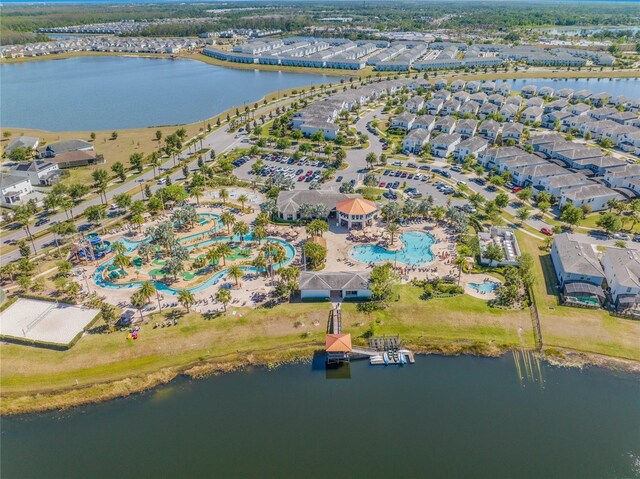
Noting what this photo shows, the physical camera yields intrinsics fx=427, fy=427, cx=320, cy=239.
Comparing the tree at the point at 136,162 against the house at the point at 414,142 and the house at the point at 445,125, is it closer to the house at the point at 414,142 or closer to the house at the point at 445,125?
the house at the point at 414,142

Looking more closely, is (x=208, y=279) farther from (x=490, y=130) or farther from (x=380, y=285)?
(x=490, y=130)

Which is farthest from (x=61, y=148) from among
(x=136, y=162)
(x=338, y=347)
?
(x=338, y=347)

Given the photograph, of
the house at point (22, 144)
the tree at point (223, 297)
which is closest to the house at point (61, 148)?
the house at point (22, 144)

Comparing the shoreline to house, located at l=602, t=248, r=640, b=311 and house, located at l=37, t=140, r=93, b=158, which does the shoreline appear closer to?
house, located at l=602, t=248, r=640, b=311

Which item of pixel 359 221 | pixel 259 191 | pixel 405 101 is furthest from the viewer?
pixel 405 101

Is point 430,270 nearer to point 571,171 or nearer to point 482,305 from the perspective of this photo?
point 482,305

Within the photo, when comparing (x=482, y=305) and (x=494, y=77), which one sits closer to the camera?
(x=482, y=305)

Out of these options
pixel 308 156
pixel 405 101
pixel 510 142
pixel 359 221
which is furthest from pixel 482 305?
pixel 405 101
